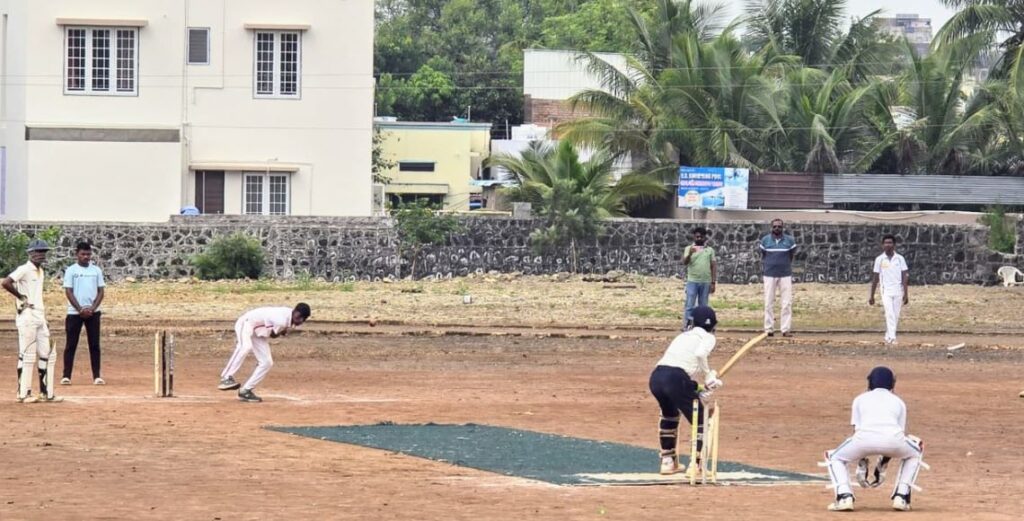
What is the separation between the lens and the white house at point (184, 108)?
1800 inches

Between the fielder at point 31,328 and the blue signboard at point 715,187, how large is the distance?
1202 inches

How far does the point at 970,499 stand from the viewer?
1347 centimetres

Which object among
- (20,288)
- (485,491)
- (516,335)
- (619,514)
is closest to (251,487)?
(485,491)

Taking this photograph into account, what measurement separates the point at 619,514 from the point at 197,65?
35836mm

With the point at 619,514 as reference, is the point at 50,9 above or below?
above

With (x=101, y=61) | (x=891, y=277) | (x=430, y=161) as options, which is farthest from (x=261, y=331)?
(x=430, y=161)

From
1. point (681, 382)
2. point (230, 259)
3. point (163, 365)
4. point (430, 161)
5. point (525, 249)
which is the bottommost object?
point (163, 365)

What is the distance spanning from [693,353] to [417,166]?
50934mm

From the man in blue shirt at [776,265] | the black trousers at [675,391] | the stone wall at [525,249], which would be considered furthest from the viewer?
the stone wall at [525,249]

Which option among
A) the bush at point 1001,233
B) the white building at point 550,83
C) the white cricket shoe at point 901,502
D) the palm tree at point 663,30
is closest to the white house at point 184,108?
the palm tree at point 663,30

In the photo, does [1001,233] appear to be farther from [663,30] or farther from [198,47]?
[198,47]

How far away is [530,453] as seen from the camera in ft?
51.7

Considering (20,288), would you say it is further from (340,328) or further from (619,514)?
(340,328)

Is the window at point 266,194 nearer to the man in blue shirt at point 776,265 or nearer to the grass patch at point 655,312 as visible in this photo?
the grass patch at point 655,312
